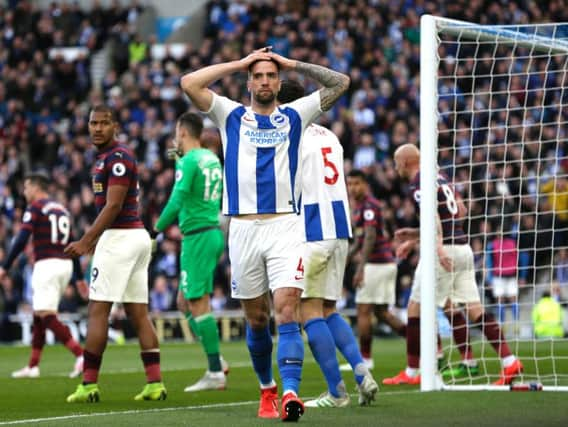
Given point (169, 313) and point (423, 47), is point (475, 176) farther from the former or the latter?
point (423, 47)

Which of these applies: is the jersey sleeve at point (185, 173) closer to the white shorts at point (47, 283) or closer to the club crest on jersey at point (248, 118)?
the club crest on jersey at point (248, 118)

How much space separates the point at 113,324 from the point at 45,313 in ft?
29.8

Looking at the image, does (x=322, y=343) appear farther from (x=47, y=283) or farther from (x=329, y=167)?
(x=47, y=283)

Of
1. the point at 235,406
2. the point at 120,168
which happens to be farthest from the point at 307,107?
the point at 235,406

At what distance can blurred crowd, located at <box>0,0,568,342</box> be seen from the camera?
73.5ft

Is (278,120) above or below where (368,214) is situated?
above

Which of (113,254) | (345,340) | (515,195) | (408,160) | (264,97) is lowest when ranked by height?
(345,340)

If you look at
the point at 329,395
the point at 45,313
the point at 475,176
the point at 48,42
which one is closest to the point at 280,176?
the point at 329,395

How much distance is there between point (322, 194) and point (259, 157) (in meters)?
1.27

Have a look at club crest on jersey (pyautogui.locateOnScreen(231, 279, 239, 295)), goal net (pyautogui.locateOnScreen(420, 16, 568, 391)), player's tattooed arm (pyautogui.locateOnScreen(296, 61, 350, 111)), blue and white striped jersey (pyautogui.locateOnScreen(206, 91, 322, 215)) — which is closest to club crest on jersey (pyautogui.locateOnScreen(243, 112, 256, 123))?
blue and white striped jersey (pyautogui.locateOnScreen(206, 91, 322, 215))

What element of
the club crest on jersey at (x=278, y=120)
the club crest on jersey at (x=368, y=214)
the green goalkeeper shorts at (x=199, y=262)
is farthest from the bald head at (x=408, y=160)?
the club crest on jersey at (x=278, y=120)

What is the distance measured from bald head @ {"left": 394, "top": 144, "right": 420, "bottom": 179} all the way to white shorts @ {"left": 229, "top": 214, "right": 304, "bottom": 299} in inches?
152

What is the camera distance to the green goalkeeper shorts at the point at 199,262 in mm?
11398

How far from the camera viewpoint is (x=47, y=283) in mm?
13906
